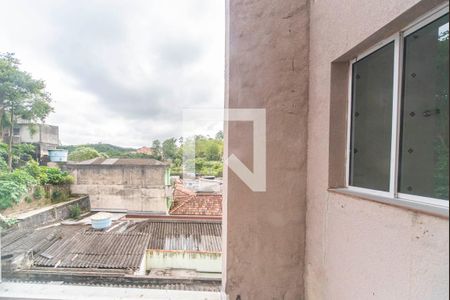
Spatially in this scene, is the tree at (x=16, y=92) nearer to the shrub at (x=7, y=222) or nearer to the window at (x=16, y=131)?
the window at (x=16, y=131)

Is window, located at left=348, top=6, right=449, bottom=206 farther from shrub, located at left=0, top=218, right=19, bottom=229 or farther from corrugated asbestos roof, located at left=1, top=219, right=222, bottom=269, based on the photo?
shrub, located at left=0, top=218, right=19, bottom=229

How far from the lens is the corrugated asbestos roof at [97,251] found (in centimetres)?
169

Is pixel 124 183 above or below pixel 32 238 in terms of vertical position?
above

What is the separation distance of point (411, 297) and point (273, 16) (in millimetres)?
1299

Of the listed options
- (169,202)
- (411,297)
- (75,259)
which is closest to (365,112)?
(411,297)

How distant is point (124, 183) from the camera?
1887 mm

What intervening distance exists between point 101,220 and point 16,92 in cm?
120

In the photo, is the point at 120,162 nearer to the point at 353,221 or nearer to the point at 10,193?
the point at 10,193

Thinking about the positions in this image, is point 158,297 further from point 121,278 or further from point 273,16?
point 273,16

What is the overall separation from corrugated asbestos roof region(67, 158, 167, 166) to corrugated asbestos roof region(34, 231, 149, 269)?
67 cm

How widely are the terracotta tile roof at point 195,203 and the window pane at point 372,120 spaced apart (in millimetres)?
1015

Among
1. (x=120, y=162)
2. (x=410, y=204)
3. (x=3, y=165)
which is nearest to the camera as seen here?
(x=410, y=204)

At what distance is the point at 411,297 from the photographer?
56 centimetres

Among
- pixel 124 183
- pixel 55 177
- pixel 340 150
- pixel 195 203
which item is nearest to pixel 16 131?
pixel 55 177
